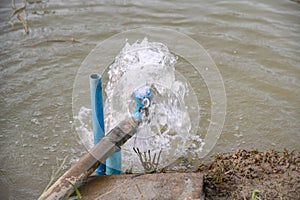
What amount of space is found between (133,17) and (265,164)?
3889 millimetres

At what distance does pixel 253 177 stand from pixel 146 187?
0.83 m

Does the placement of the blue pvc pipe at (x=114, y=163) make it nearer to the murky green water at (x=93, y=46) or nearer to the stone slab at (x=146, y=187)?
the stone slab at (x=146, y=187)

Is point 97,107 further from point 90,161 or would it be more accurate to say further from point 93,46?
point 93,46

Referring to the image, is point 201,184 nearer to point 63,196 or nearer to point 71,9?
point 63,196

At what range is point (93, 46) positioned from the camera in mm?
5641

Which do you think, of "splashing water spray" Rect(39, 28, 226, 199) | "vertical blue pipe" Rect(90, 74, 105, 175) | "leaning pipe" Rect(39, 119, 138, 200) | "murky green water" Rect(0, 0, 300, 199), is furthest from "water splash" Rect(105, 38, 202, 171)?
"murky green water" Rect(0, 0, 300, 199)

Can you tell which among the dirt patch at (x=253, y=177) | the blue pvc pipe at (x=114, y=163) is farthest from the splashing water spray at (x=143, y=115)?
the dirt patch at (x=253, y=177)

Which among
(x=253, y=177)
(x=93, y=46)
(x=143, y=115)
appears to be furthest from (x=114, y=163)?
(x=93, y=46)

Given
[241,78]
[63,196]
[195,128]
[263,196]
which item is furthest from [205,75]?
→ [63,196]

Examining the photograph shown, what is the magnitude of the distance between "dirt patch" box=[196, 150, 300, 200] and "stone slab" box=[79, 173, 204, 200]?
6.9 inches

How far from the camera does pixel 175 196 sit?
105 inches

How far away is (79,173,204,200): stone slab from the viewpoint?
8.84 ft

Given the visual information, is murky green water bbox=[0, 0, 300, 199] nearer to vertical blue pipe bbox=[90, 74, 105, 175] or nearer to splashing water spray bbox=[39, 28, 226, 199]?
splashing water spray bbox=[39, 28, 226, 199]

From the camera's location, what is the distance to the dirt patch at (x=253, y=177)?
9.22 ft
